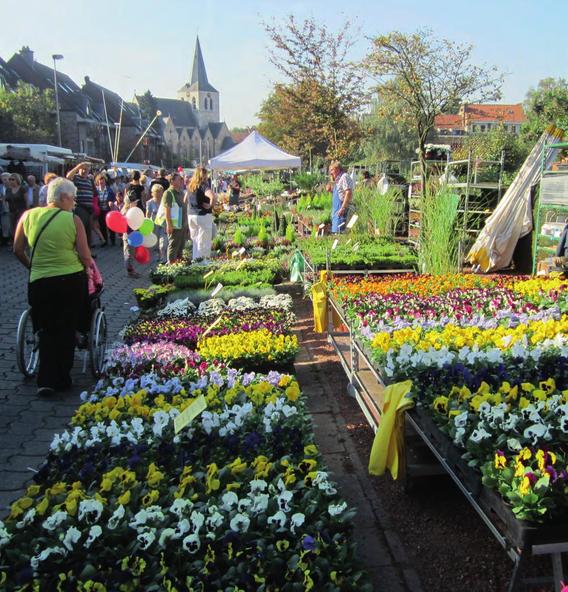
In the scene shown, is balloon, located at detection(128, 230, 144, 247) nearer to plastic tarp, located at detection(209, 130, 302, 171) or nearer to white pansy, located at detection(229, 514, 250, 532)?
plastic tarp, located at detection(209, 130, 302, 171)

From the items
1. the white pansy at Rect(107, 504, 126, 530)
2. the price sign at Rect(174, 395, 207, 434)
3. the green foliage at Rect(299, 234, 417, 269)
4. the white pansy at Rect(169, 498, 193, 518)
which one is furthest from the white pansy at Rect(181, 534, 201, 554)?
the green foliage at Rect(299, 234, 417, 269)

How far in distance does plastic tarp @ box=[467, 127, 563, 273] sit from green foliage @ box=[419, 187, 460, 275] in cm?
Result: 292

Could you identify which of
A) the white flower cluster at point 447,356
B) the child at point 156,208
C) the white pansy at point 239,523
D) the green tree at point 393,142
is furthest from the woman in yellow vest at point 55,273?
the green tree at point 393,142

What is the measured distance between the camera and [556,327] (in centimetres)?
412

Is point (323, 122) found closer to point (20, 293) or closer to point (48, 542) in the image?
point (20, 293)

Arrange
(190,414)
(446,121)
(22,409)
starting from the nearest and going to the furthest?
(190,414), (22,409), (446,121)

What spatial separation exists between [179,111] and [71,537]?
123039 mm

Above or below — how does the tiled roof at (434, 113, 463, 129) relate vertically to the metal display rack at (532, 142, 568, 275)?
above

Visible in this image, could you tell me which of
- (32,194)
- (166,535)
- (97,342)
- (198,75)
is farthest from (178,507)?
(198,75)

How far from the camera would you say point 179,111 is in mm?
117125

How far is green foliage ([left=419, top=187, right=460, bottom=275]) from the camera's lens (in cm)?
671

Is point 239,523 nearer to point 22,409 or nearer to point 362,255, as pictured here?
point 22,409

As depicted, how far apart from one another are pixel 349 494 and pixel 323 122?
762 inches

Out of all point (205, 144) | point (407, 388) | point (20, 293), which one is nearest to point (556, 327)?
point (407, 388)
